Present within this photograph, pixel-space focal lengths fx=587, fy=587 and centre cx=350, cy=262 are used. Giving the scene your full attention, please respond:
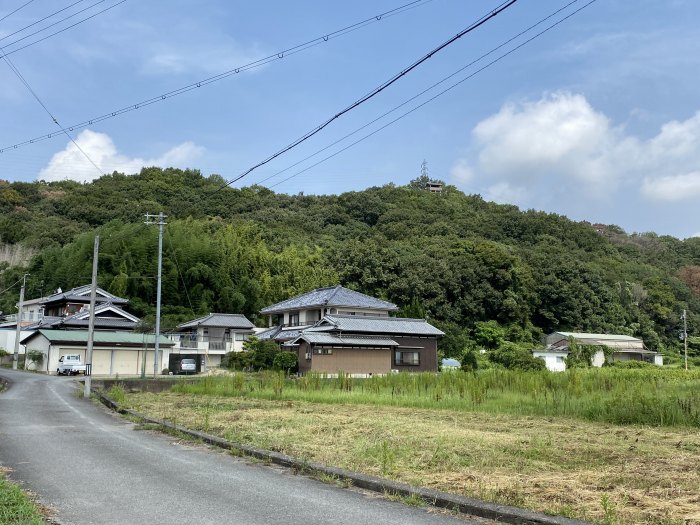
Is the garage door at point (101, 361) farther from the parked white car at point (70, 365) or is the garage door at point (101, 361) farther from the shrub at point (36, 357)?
the shrub at point (36, 357)

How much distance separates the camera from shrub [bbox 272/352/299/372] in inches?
1280

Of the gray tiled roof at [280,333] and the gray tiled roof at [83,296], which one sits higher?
the gray tiled roof at [83,296]

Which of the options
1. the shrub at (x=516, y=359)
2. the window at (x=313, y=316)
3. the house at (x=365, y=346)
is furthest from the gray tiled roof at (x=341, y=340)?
the shrub at (x=516, y=359)

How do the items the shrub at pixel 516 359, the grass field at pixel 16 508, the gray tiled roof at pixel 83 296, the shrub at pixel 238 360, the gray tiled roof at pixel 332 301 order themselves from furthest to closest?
1. the gray tiled roof at pixel 83 296
2. the gray tiled roof at pixel 332 301
3. the shrub at pixel 516 359
4. the shrub at pixel 238 360
5. the grass field at pixel 16 508

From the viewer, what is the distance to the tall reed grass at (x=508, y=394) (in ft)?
36.5

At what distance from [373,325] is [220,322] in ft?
38.8

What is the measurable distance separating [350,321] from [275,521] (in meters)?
31.2

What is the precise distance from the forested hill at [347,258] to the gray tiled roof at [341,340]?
34.1 ft

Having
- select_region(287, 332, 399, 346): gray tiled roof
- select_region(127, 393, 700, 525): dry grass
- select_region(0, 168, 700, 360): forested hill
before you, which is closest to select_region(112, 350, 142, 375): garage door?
select_region(0, 168, 700, 360): forested hill

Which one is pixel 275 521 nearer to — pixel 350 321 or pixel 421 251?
pixel 350 321

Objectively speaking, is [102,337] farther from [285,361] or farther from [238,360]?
[285,361]

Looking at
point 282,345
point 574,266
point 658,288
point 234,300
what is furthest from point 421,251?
point 658,288

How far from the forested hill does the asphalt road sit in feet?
91.6

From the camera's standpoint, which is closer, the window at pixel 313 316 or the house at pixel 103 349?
the house at pixel 103 349
